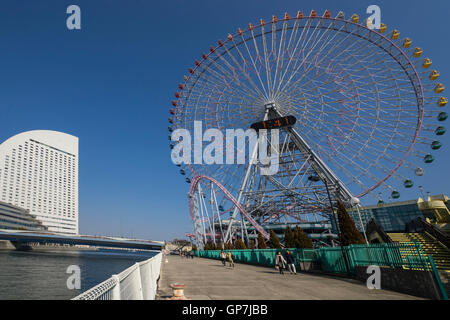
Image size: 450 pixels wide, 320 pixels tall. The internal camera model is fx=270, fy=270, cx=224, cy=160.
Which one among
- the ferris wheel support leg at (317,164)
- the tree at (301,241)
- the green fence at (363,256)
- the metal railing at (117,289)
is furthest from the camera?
the ferris wheel support leg at (317,164)

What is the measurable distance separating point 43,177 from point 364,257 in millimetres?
193962

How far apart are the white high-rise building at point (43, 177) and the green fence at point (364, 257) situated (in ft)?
540

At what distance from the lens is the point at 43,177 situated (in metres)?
166

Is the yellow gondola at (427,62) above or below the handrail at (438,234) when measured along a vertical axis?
above

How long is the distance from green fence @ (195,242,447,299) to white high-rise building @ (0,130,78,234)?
540ft

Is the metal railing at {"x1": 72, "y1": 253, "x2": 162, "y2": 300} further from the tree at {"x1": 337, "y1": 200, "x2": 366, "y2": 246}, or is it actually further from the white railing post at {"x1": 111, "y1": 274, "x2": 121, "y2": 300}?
the tree at {"x1": 337, "y1": 200, "x2": 366, "y2": 246}

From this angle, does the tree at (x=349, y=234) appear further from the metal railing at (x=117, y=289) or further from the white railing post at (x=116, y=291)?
the white railing post at (x=116, y=291)

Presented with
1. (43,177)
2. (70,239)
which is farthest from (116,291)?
(43,177)

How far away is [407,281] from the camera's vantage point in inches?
392

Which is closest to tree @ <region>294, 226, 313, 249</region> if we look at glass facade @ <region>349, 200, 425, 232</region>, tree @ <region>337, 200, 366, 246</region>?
tree @ <region>337, 200, 366, 246</region>

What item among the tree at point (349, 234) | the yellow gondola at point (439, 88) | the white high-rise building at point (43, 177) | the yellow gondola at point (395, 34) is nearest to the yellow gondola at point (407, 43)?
the yellow gondola at point (395, 34)


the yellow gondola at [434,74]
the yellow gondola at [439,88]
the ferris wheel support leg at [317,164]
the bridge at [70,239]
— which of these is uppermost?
the yellow gondola at [434,74]

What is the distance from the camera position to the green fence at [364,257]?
965 centimetres
